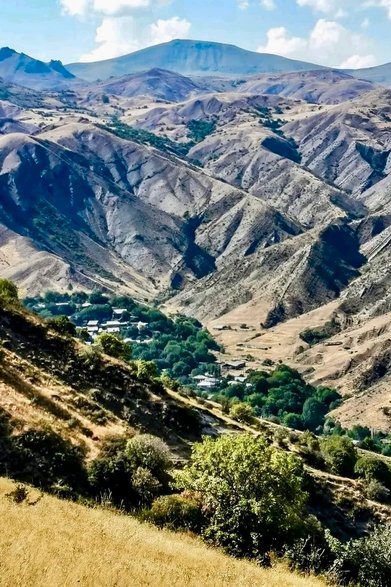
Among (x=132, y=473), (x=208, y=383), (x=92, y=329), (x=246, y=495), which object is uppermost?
(x=246, y=495)

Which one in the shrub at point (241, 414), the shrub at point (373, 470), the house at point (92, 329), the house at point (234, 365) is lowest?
the house at point (234, 365)

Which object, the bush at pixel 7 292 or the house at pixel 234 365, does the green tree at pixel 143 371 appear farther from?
the house at pixel 234 365

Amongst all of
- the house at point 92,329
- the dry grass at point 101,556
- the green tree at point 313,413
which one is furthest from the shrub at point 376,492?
the house at point 92,329

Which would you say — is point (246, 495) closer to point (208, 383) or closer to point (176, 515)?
point (176, 515)

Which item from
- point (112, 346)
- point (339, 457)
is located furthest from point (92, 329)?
point (339, 457)

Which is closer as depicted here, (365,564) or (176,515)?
(365,564)
